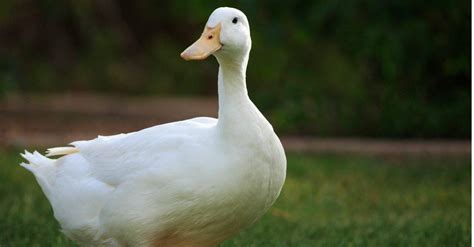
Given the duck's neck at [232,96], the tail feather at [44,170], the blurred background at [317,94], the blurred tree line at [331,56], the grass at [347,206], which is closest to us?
the duck's neck at [232,96]

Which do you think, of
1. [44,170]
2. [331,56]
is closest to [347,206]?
[44,170]

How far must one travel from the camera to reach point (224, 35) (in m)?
3.95

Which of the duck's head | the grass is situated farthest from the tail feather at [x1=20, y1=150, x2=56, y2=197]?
the duck's head

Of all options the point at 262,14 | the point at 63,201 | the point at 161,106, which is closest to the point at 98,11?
the point at 161,106

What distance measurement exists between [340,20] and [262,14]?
0.94 m

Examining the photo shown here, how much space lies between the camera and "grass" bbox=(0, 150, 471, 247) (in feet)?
18.5

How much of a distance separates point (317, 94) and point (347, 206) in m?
3.92

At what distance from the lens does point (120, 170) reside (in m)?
4.32

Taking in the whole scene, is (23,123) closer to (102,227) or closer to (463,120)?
(463,120)

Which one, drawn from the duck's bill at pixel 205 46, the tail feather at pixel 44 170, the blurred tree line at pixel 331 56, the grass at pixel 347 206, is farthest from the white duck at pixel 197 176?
the blurred tree line at pixel 331 56

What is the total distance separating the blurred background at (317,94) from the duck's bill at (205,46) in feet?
6.45

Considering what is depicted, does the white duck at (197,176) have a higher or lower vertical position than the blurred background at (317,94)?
higher

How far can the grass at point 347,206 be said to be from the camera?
18.5 ft

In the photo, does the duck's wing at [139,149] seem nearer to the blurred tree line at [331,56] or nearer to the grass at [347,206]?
the grass at [347,206]
